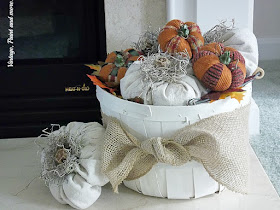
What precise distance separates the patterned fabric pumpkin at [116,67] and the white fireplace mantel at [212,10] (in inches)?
15.7

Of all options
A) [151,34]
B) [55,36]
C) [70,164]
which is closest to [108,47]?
[55,36]

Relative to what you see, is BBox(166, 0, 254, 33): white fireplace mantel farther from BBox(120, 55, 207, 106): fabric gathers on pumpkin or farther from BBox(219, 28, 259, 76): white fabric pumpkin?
BBox(120, 55, 207, 106): fabric gathers on pumpkin

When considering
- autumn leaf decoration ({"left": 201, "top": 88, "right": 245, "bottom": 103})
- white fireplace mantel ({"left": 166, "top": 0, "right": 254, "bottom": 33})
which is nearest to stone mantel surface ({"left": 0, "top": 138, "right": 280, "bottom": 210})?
autumn leaf decoration ({"left": 201, "top": 88, "right": 245, "bottom": 103})

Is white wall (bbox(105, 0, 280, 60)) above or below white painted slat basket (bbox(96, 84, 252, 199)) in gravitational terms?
above

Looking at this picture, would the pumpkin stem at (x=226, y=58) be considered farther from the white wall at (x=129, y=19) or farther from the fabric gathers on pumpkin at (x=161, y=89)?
the white wall at (x=129, y=19)

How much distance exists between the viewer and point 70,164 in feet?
Result: 4.65

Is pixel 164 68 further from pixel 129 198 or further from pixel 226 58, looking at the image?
pixel 129 198

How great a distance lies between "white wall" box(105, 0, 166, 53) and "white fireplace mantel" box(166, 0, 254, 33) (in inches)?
1.9

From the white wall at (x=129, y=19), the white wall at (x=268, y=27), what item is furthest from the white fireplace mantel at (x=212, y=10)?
the white wall at (x=268, y=27)

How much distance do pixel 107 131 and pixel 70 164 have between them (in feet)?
0.45

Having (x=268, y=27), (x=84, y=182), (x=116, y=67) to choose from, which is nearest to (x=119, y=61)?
(x=116, y=67)

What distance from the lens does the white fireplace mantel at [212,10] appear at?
6.06 feet

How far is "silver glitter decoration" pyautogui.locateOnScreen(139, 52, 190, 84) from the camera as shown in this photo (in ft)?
4.45

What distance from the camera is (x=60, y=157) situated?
144 centimetres
